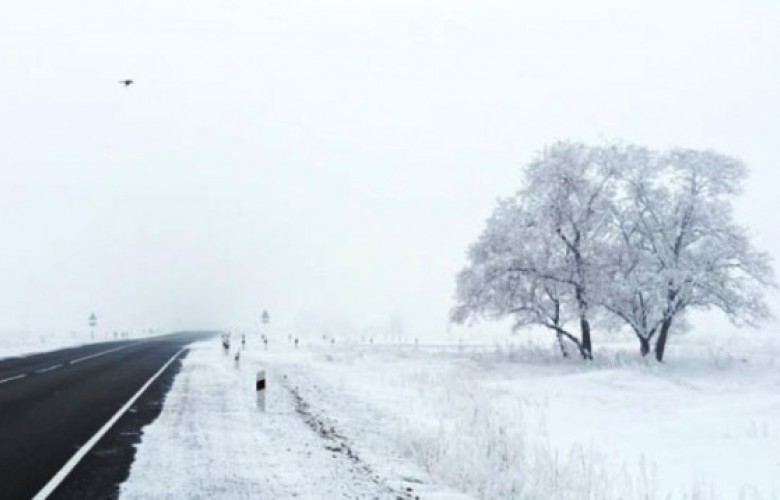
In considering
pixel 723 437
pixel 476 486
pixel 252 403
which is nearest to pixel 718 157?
pixel 723 437

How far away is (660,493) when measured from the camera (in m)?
9.97

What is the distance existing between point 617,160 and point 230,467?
95.7ft

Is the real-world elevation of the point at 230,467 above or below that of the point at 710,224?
below

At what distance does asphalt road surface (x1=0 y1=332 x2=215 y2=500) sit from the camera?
8148 millimetres

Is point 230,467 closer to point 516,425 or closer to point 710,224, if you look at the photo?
point 516,425

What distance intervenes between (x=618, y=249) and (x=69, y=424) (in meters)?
27.7

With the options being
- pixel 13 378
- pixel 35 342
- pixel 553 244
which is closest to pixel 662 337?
pixel 553 244

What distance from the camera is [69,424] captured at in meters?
12.6

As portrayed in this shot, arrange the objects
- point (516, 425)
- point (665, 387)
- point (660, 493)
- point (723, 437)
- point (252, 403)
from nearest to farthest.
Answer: point (660, 493), point (723, 437), point (516, 425), point (252, 403), point (665, 387)

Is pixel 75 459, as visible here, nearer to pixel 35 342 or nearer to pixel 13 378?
pixel 13 378

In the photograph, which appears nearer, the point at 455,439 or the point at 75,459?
the point at 75,459

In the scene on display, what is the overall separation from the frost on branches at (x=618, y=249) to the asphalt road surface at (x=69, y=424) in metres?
17.1

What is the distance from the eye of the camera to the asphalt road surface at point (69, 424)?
8.15 meters

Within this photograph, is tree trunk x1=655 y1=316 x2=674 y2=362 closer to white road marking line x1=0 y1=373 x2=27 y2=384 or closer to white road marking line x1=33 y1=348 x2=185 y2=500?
white road marking line x1=33 y1=348 x2=185 y2=500
